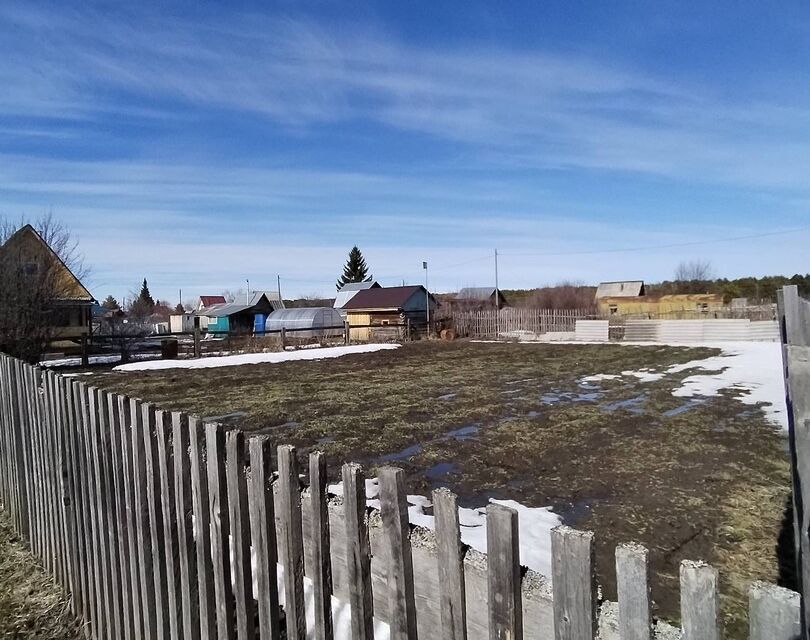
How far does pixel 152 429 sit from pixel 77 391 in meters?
1.04

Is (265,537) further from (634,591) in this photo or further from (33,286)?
(33,286)

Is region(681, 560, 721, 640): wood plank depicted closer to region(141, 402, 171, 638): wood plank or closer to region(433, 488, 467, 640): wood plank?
region(433, 488, 467, 640): wood plank

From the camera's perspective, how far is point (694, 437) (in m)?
7.27

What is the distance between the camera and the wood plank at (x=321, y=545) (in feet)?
5.08

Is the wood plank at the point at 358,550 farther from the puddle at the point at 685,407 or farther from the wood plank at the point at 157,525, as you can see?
the puddle at the point at 685,407

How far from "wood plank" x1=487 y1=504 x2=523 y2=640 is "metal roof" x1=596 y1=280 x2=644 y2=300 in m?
67.6

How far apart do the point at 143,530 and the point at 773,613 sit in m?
2.29

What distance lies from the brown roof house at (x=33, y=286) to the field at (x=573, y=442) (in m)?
2.36

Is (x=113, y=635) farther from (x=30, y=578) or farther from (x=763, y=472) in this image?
(x=763, y=472)

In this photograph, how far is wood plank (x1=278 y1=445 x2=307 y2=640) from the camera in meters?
1.63

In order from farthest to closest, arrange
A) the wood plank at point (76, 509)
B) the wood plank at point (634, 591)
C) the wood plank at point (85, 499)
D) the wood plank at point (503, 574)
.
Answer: the wood plank at point (76, 509) < the wood plank at point (85, 499) < the wood plank at point (503, 574) < the wood plank at point (634, 591)

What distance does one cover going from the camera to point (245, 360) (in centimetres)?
2019

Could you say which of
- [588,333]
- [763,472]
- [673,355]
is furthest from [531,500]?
[588,333]

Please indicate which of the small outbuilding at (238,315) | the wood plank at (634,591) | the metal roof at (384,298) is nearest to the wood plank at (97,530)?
the wood plank at (634,591)
